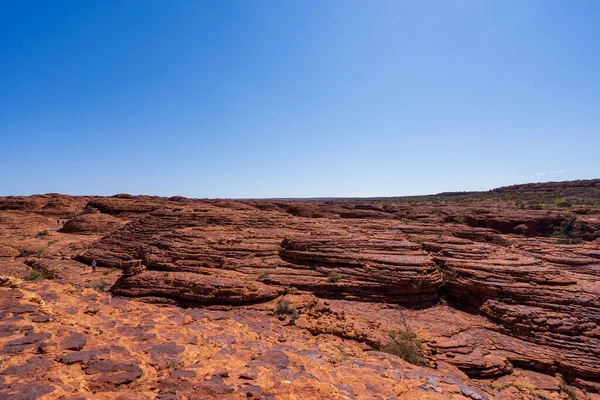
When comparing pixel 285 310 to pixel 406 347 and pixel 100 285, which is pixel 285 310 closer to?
pixel 406 347

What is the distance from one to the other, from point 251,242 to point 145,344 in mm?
11826

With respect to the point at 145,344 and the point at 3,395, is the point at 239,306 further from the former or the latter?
the point at 3,395

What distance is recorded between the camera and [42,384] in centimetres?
456

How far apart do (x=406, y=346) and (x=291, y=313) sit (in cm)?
441

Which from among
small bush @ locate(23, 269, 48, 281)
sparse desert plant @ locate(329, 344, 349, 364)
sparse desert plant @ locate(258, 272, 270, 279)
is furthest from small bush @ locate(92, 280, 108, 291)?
sparse desert plant @ locate(329, 344, 349, 364)

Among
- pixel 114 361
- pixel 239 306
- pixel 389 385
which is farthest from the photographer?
pixel 239 306

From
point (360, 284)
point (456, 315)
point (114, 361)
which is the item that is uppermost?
point (114, 361)

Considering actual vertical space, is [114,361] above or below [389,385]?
above

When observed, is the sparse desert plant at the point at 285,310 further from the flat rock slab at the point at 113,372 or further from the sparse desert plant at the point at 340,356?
the flat rock slab at the point at 113,372

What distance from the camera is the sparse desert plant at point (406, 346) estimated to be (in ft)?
29.9

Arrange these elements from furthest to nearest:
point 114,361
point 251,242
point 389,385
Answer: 1. point 251,242
2. point 389,385
3. point 114,361

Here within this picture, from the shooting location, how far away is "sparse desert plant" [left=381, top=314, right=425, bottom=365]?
29.9 feet

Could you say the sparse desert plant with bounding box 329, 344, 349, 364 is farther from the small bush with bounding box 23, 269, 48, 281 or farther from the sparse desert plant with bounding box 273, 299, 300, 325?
the small bush with bounding box 23, 269, 48, 281

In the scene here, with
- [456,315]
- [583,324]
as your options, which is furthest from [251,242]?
[583,324]
